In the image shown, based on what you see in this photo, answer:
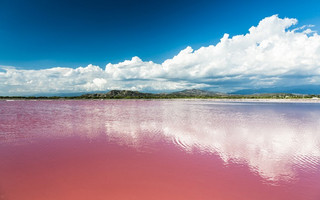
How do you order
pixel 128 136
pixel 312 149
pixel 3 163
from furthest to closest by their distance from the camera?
pixel 128 136 → pixel 312 149 → pixel 3 163

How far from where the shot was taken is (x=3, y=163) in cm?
908

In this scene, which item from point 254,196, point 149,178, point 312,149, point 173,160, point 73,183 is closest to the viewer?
point 254,196

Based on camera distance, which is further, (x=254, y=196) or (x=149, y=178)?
(x=149, y=178)

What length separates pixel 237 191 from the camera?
681 centimetres

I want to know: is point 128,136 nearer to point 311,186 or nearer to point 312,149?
point 311,186

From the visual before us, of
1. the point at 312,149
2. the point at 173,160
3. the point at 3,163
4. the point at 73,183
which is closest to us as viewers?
the point at 73,183

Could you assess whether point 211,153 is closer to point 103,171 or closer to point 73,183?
point 103,171

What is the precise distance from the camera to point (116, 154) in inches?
418

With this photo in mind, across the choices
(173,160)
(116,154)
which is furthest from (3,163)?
(173,160)

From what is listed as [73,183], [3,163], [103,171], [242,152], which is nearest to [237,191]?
[242,152]

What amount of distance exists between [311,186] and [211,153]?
4739mm

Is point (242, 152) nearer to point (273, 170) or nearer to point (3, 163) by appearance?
point (273, 170)

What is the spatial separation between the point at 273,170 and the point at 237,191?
3.14 m

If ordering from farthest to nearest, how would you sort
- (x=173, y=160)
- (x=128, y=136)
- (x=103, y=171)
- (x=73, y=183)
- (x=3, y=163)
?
(x=128, y=136) → (x=173, y=160) → (x=3, y=163) → (x=103, y=171) → (x=73, y=183)
